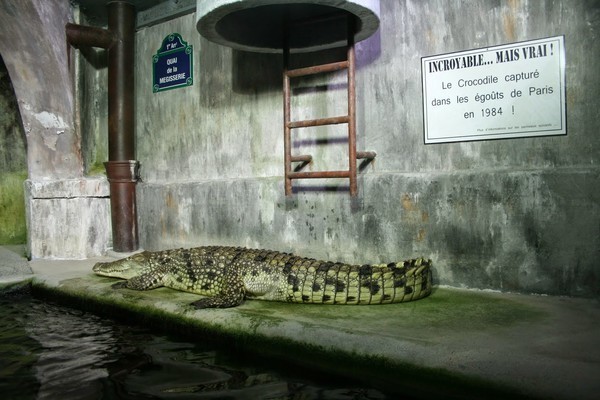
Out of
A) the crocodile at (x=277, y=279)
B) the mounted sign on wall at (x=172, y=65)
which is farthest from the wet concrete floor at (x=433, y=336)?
the mounted sign on wall at (x=172, y=65)

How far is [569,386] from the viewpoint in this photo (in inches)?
76.6

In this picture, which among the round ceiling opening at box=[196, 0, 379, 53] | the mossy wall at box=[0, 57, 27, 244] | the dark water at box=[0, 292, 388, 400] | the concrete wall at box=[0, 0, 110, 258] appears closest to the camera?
the dark water at box=[0, 292, 388, 400]

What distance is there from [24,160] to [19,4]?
291 centimetres

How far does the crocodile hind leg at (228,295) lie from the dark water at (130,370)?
1.20ft

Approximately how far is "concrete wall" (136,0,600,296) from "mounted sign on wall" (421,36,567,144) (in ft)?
0.26

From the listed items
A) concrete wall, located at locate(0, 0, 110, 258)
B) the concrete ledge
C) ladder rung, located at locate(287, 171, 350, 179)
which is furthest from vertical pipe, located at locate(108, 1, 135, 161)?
ladder rung, located at locate(287, 171, 350, 179)

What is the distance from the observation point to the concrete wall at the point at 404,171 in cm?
337

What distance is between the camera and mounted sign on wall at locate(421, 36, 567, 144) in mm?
3453

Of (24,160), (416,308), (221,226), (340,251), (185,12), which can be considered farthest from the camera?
(24,160)

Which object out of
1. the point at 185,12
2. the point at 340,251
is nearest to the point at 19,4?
the point at 185,12

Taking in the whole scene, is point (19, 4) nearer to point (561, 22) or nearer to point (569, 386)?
point (561, 22)

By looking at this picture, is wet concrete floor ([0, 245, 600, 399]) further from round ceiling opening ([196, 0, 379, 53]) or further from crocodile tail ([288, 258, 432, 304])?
round ceiling opening ([196, 0, 379, 53])

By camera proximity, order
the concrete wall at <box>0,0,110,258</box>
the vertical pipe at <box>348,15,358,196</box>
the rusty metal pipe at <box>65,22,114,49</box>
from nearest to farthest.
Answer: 1. the vertical pipe at <box>348,15,358,196</box>
2. the concrete wall at <box>0,0,110,258</box>
3. the rusty metal pipe at <box>65,22,114,49</box>

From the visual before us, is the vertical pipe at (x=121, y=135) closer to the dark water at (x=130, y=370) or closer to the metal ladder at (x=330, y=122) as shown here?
the dark water at (x=130, y=370)
